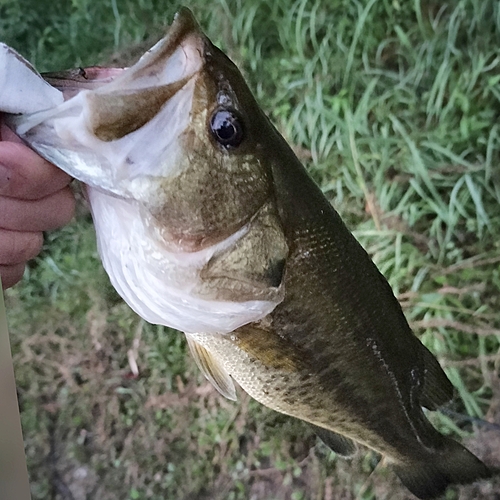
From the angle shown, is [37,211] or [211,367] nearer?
[37,211]

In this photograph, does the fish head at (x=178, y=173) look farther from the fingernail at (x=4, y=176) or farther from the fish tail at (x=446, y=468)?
the fish tail at (x=446, y=468)

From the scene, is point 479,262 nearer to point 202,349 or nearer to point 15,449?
point 202,349

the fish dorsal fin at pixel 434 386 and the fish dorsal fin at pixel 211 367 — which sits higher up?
the fish dorsal fin at pixel 211 367

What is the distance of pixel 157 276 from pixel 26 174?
0.17m

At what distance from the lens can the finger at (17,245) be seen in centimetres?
65

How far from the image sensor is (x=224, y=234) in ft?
Result: 1.82

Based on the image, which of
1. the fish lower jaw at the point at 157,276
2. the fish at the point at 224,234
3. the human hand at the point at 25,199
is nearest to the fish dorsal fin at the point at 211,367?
the fish at the point at 224,234

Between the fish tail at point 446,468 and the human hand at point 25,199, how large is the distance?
26.5 inches

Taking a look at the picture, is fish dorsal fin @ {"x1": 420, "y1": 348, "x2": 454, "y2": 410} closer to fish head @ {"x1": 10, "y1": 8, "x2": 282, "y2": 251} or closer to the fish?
the fish

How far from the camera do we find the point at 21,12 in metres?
0.88

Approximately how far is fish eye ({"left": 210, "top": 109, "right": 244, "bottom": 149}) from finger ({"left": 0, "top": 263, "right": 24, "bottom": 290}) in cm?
40

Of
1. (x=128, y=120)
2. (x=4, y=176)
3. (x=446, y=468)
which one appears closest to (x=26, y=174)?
(x=4, y=176)

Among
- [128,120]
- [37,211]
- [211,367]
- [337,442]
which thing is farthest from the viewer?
[337,442]

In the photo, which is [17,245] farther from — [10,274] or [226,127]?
[226,127]
